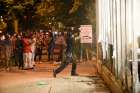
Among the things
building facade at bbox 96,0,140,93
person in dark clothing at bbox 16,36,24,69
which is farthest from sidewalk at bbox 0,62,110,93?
person in dark clothing at bbox 16,36,24,69

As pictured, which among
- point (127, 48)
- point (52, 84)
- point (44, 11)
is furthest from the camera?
point (44, 11)

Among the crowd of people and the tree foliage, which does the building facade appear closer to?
the crowd of people

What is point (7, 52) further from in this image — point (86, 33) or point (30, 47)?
point (86, 33)

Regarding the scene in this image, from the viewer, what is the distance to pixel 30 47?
2125 centimetres

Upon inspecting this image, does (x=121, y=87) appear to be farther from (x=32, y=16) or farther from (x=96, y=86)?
(x=32, y=16)

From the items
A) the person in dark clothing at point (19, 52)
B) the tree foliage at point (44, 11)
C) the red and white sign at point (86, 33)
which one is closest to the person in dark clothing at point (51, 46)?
the tree foliage at point (44, 11)

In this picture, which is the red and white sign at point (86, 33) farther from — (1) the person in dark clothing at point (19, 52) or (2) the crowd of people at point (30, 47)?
(1) the person in dark clothing at point (19, 52)

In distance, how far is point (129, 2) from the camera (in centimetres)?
986

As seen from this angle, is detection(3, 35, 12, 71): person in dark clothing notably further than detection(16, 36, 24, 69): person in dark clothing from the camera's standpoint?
Yes

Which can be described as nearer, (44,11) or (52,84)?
(52,84)

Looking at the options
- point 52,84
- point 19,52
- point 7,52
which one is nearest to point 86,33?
point 52,84

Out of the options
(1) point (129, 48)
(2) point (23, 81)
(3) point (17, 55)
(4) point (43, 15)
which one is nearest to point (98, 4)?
(2) point (23, 81)

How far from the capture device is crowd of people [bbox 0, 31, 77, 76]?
2123cm

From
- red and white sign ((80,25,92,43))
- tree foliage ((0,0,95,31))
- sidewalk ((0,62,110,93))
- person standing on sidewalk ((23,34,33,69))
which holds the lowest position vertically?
sidewalk ((0,62,110,93))
